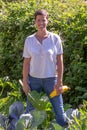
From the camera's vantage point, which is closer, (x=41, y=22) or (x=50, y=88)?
(x=41, y=22)

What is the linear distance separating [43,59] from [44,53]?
0.07 metres

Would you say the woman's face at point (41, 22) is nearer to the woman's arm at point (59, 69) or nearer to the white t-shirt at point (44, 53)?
the white t-shirt at point (44, 53)

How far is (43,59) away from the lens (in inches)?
158

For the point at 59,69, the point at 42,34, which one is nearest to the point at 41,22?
the point at 42,34

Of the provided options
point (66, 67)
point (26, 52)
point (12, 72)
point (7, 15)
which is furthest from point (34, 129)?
point (7, 15)

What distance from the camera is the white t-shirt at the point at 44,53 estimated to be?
3.99 m

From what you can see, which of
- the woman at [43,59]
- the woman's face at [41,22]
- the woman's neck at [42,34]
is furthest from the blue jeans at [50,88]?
the woman's face at [41,22]

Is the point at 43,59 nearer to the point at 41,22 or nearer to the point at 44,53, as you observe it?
the point at 44,53

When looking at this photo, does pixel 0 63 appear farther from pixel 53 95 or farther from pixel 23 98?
pixel 53 95

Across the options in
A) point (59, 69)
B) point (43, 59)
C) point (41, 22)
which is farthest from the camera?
point (59, 69)

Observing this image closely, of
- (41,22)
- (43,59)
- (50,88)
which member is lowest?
(50,88)

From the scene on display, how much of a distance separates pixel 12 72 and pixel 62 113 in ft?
5.82

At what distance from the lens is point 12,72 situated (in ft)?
19.5

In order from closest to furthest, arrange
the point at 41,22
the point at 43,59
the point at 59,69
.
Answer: the point at 41,22, the point at 43,59, the point at 59,69
